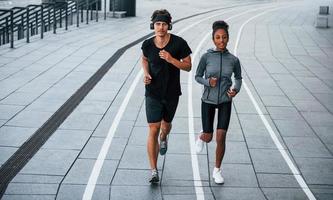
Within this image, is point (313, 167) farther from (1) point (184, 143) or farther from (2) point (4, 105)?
(2) point (4, 105)

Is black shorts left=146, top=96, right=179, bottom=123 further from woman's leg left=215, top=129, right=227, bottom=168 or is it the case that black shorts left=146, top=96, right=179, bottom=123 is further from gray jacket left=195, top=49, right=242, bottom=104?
woman's leg left=215, top=129, right=227, bottom=168

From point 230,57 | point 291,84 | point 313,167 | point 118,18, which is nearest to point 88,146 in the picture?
point 230,57

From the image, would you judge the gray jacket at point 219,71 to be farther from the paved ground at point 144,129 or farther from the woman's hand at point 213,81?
the paved ground at point 144,129

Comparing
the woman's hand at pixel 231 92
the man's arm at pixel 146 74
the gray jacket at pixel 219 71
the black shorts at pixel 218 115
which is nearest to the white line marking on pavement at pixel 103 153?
the man's arm at pixel 146 74

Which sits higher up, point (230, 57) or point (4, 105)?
point (230, 57)

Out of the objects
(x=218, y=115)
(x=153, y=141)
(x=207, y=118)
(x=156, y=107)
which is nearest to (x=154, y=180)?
(x=153, y=141)

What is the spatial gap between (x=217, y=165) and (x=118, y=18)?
73.2 ft

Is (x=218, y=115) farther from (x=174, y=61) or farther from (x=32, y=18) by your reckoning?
(x=32, y=18)

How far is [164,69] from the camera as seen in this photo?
22.4 ft

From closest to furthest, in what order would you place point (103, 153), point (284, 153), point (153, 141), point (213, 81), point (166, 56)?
point (166, 56) < point (213, 81) < point (153, 141) < point (103, 153) < point (284, 153)

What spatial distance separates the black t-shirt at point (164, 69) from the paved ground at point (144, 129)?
4.14 ft

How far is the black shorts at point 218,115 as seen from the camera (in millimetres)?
6980

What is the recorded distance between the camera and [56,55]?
16.4 meters

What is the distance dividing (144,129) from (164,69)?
9.50 ft
